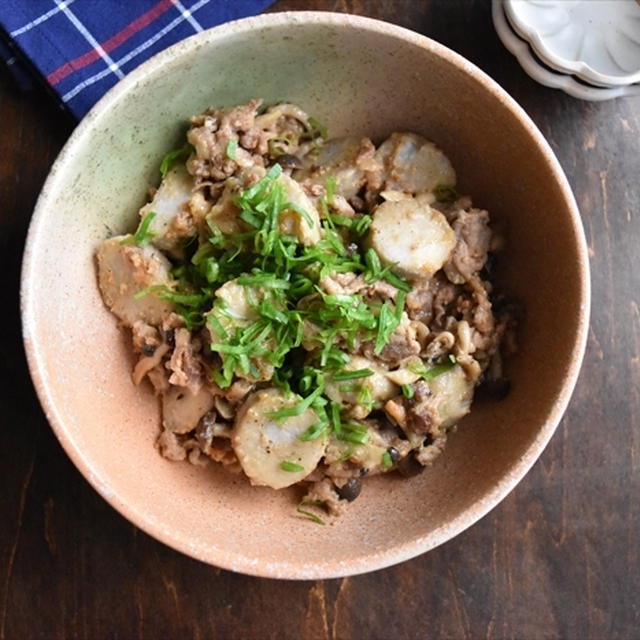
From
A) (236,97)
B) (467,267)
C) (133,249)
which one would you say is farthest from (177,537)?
(236,97)

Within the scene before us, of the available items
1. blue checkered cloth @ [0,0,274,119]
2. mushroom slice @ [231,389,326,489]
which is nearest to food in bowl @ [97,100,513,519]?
mushroom slice @ [231,389,326,489]

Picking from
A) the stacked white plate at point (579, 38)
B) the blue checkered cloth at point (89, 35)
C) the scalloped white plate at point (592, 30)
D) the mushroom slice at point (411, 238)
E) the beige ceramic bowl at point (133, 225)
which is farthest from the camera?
the scalloped white plate at point (592, 30)

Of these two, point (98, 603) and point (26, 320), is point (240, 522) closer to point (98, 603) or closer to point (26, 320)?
point (98, 603)

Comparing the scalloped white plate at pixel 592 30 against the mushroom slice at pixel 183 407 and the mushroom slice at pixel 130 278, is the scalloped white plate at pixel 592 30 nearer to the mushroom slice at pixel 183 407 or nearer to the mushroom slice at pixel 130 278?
the mushroom slice at pixel 130 278

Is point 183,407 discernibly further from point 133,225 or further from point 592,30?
point 592,30

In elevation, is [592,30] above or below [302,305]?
below

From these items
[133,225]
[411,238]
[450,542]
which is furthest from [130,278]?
[450,542]

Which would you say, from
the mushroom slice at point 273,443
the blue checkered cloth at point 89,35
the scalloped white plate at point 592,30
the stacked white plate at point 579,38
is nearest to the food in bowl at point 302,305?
the mushroom slice at point 273,443
